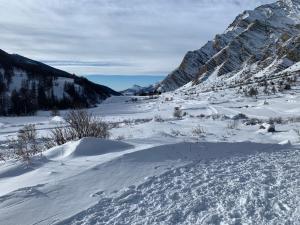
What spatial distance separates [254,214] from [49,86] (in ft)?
338

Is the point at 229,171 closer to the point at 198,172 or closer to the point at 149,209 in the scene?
the point at 198,172

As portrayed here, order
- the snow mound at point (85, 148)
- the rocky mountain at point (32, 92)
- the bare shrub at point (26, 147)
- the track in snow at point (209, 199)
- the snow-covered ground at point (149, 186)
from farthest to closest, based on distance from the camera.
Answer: the rocky mountain at point (32, 92) → the bare shrub at point (26, 147) → the snow mound at point (85, 148) → the snow-covered ground at point (149, 186) → the track in snow at point (209, 199)

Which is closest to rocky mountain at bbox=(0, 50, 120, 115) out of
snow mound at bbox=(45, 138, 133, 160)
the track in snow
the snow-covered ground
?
Result: snow mound at bbox=(45, 138, 133, 160)

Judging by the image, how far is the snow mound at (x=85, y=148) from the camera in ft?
29.8

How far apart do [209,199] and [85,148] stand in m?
3.83

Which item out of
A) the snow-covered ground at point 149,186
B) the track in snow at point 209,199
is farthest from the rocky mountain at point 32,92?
the track in snow at point 209,199

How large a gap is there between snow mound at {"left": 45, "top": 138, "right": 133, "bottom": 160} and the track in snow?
2054mm

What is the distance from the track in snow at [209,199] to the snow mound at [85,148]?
2054mm

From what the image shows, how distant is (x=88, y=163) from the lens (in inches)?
325

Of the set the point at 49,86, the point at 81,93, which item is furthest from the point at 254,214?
the point at 81,93

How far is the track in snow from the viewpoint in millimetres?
5594

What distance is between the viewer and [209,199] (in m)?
6.38

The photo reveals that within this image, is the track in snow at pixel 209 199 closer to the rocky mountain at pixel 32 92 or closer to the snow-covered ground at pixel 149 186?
the snow-covered ground at pixel 149 186

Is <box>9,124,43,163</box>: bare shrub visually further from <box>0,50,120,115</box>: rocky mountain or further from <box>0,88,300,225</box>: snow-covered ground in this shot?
<box>0,50,120,115</box>: rocky mountain
